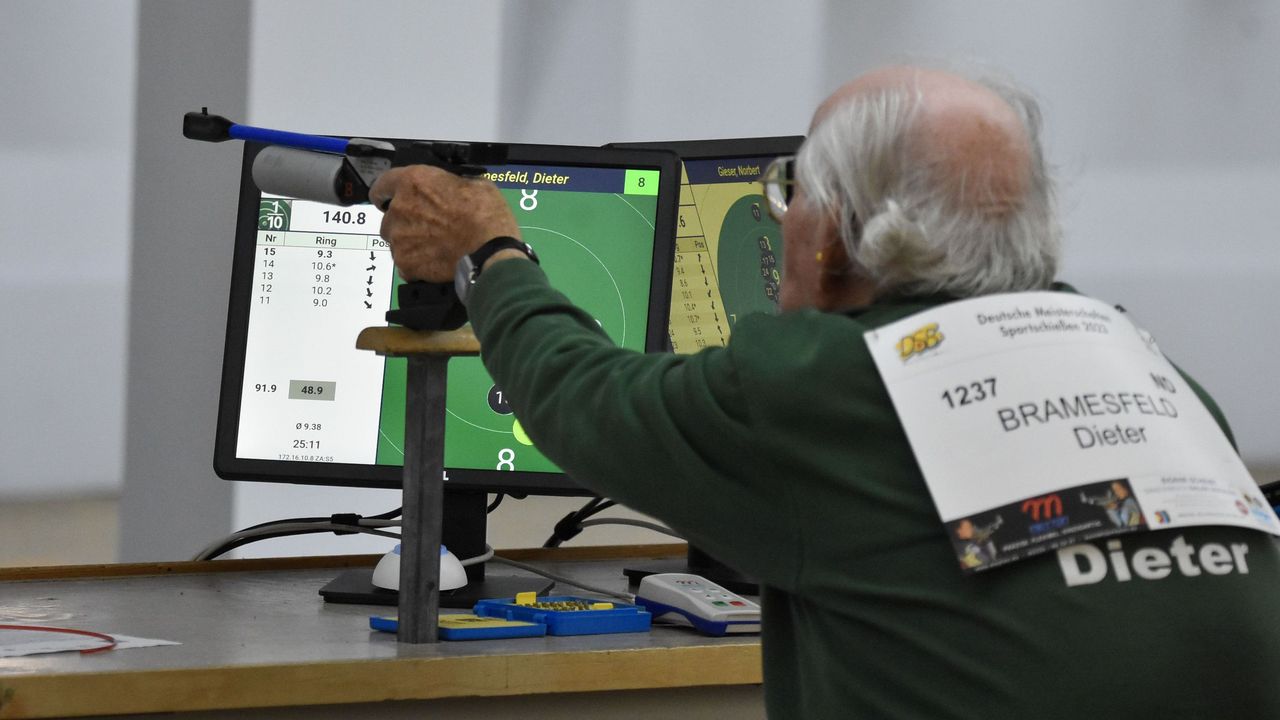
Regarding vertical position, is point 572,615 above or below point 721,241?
below

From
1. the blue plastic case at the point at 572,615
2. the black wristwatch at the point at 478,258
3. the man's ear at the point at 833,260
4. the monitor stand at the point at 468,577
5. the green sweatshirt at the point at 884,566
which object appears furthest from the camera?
the monitor stand at the point at 468,577

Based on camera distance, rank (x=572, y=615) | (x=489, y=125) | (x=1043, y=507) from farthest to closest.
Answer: (x=489, y=125), (x=572, y=615), (x=1043, y=507)

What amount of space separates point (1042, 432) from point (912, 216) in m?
0.17

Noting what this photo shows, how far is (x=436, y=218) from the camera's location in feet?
3.44

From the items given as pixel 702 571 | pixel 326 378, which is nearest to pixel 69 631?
pixel 326 378

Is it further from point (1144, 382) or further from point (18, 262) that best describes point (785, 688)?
point (18, 262)

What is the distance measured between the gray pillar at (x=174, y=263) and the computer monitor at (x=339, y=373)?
0.79 meters

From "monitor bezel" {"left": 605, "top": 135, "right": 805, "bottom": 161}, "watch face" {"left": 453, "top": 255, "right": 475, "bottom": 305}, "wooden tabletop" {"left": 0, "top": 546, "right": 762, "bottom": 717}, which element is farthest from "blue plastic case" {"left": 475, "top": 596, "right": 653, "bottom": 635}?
"monitor bezel" {"left": 605, "top": 135, "right": 805, "bottom": 161}

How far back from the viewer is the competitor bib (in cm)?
79

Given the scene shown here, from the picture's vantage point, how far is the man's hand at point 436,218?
1.05 meters

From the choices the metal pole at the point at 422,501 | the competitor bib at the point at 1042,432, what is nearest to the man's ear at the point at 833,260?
the competitor bib at the point at 1042,432

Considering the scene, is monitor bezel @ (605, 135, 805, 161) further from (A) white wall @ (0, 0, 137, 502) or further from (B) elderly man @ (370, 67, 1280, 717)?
(A) white wall @ (0, 0, 137, 502)

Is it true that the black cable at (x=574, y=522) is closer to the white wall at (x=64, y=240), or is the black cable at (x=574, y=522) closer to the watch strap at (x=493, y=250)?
the watch strap at (x=493, y=250)

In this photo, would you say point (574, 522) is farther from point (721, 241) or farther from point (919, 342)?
point (919, 342)
